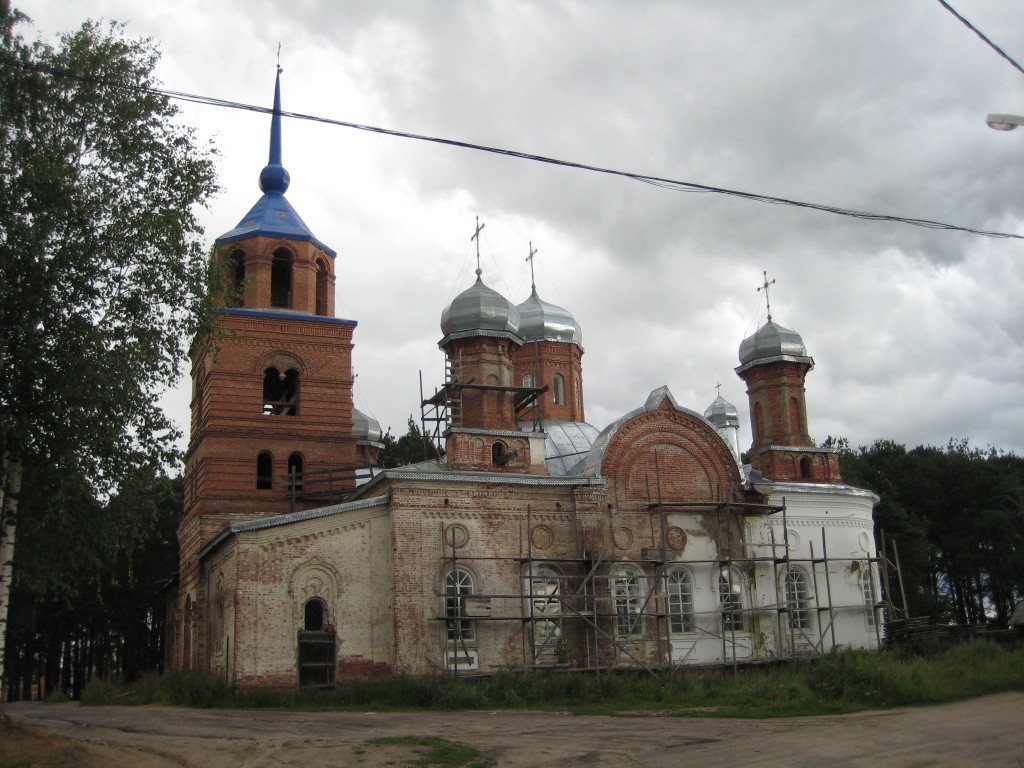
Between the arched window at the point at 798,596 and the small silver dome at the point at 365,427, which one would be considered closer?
the arched window at the point at 798,596

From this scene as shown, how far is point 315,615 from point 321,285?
879 cm

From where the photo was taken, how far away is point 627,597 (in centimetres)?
2114

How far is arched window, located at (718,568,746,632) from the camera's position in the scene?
862 inches

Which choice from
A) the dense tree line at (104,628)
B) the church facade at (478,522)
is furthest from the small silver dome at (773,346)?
the dense tree line at (104,628)

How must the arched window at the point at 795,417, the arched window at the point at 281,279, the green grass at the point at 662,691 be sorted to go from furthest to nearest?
the arched window at the point at 795,417
the arched window at the point at 281,279
the green grass at the point at 662,691

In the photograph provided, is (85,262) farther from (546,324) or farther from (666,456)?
(546,324)

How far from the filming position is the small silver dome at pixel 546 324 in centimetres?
2875

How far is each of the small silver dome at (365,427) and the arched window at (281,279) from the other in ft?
27.9

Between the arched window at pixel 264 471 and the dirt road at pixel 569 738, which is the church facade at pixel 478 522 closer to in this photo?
the arched window at pixel 264 471

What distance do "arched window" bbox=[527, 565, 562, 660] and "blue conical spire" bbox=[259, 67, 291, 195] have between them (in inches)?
473

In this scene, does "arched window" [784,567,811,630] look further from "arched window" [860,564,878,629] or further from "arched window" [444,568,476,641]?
"arched window" [444,568,476,641]

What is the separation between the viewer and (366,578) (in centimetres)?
1952

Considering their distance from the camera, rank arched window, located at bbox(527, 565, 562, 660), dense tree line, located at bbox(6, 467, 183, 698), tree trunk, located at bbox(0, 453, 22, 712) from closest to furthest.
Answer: tree trunk, located at bbox(0, 453, 22, 712), arched window, located at bbox(527, 565, 562, 660), dense tree line, located at bbox(6, 467, 183, 698)

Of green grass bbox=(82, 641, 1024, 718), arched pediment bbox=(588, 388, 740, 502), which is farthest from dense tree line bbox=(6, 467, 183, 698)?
arched pediment bbox=(588, 388, 740, 502)
